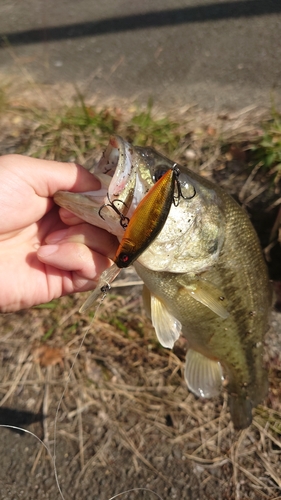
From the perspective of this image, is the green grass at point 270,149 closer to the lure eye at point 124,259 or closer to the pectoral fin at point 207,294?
the pectoral fin at point 207,294

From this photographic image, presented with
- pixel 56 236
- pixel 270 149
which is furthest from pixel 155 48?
pixel 56 236

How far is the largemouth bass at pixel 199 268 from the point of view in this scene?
5.59ft

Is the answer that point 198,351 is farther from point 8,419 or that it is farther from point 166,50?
point 166,50

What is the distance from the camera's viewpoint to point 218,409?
9.06ft

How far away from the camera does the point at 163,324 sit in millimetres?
2031

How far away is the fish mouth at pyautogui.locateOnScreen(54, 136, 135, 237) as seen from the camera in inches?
63.7

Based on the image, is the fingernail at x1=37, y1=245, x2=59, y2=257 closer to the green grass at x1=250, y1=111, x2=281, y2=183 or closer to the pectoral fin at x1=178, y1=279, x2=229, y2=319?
the pectoral fin at x1=178, y1=279, x2=229, y2=319

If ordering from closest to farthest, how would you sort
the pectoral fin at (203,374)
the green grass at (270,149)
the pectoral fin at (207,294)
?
the pectoral fin at (207,294) < the pectoral fin at (203,374) < the green grass at (270,149)

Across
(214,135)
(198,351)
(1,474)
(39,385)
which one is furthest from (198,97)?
(1,474)

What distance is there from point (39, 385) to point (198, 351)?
117 centimetres

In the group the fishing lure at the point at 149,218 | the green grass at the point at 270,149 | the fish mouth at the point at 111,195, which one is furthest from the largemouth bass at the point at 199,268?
the green grass at the point at 270,149

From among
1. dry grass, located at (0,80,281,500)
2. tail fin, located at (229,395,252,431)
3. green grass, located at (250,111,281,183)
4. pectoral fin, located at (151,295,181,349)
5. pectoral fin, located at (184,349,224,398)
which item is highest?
green grass, located at (250,111,281,183)

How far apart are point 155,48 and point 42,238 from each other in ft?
10.3

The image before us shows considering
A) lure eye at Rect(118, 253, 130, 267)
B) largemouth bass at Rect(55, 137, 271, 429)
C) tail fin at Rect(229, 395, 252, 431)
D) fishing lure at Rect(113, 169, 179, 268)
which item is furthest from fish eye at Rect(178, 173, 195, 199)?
tail fin at Rect(229, 395, 252, 431)
